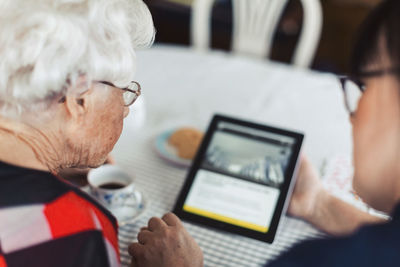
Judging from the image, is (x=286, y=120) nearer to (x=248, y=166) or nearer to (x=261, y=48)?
(x=248, y=166)

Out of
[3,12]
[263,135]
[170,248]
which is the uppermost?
[3,12]

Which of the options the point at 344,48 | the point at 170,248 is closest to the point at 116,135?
the point at 170,248

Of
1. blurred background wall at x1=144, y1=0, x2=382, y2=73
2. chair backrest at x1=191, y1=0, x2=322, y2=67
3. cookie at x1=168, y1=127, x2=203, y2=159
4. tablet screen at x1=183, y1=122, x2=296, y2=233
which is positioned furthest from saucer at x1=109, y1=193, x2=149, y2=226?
blurred background wall at x1=144, y1=0, x2=382, y2=73

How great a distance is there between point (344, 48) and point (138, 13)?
3156 millimetres

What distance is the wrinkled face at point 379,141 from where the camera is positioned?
78cm

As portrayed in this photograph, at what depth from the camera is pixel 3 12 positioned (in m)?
0.71

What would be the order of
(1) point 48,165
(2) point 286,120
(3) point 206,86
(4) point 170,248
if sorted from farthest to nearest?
(3) point 206,86
(2) point 286,120
(4) point 170,248
(1) point 48,165

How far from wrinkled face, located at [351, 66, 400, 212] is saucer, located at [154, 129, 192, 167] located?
457mm

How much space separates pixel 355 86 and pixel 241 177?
0.35m

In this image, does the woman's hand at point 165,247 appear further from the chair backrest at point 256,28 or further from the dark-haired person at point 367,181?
the chair backrest at point 256,28

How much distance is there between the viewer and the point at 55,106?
0.76 metres

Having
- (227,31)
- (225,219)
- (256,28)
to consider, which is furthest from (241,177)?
(227,31)

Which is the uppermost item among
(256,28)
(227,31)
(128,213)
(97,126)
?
(97,126)

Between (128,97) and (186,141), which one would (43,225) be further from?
(186,141)
